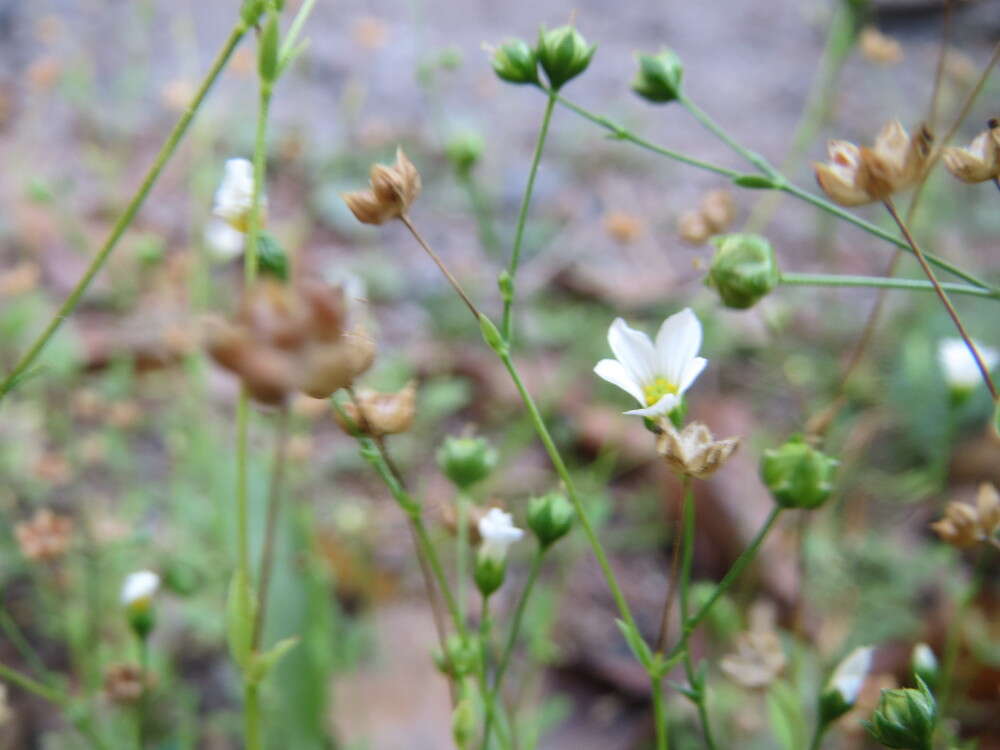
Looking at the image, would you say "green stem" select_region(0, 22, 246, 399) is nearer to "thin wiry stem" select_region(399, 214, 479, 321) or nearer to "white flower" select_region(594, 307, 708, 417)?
"thin wiry stem" select_region(399, 214, 479, 321)

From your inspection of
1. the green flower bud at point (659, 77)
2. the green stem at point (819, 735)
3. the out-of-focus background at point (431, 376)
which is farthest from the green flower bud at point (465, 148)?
the green stem at point (819, 735)

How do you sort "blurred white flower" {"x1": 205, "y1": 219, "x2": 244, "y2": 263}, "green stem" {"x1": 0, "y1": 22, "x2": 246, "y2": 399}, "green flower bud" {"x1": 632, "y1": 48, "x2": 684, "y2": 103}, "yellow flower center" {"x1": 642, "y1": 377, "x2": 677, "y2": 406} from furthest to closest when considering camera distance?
"blurred white flower" {"x1": 205, "y1": 219, "x2": 244, "y2": 263} < "green flower bud" {"x1": 632, "y1": 48, "x2": 684, "y2": 103} < "yellow flower center" {"x1": 642, "y1": 377, "x2": 677, "y2": 406} < "green stem" {"x1": 0, "y1": 22, "x2": 246, "y2": 399}

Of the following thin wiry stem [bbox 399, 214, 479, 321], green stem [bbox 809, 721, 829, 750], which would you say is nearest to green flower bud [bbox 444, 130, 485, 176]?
thin wiry stem [bbox 399, 214, 479, 321]

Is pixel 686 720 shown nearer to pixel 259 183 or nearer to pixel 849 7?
pixel 259 183

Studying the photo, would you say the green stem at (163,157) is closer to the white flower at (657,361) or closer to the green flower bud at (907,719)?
the white flower at (657,361)

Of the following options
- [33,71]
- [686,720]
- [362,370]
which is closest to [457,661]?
[362,370]

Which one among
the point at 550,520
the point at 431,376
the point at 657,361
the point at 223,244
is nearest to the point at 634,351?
the point at 657,361
